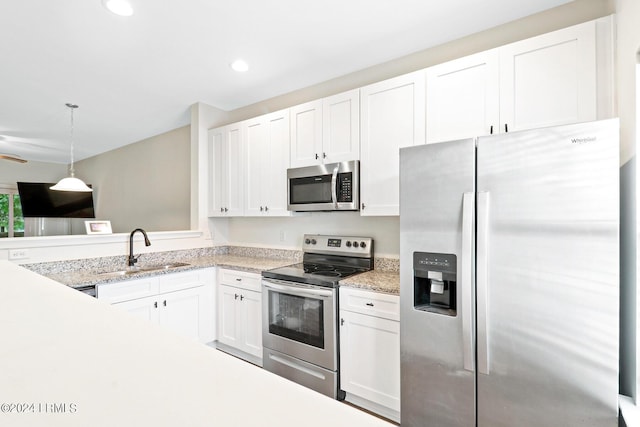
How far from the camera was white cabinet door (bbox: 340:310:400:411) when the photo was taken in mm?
1977

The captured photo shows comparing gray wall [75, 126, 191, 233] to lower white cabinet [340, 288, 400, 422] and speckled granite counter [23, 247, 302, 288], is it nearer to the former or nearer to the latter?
speckled granite counter [23, 247, 302, 288]

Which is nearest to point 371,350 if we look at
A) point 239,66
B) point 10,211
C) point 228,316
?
point 228,316

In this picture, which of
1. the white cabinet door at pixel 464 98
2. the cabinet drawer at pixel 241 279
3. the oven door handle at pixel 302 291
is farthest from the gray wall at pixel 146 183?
the white cabinet door at pixel 464 98

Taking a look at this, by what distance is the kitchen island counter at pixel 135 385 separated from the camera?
0.32 meters

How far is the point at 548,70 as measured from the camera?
1.75 meters

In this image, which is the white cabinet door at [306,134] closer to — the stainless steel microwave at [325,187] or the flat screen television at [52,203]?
the stainless steel microwave at [325,187]

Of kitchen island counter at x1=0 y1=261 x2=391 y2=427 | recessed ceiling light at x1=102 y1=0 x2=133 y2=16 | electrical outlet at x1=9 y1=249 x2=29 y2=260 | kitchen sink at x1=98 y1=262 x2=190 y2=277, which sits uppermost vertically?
recessed ceiling light at x1=102 y1=0 x2=133 y2=16

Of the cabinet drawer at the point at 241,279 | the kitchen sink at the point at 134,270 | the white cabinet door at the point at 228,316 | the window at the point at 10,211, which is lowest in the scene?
the white cabinet door at the point at 228,316

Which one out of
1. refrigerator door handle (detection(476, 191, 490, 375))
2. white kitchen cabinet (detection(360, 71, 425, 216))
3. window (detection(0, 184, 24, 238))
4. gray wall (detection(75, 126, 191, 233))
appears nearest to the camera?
refrigerator door handle (detection(476, 191, 490, 375))

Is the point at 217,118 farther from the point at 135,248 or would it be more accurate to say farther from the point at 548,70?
the point at 548,70

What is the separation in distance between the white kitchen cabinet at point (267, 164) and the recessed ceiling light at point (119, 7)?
1340mm

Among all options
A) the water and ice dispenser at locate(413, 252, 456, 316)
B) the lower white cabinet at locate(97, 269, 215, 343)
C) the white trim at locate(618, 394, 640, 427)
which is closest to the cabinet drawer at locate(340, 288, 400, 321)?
the water and ice dispenser at locate(413, 252, 456, 316)

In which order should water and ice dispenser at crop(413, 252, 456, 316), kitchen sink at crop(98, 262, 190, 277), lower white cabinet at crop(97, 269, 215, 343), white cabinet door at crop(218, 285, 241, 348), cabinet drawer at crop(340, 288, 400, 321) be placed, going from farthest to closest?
1. white cabinet door at crop(218, 285, 241, 348)
2. kitchen sink at crop(98, 262, 190, 277)
3. lower white cabinet at crop(97, 269, 215, 343)
4. cabinet drawer at crop(340, 288, 400, 321)
5. water and ice dispenser at crop(413, 252, 456, 316)

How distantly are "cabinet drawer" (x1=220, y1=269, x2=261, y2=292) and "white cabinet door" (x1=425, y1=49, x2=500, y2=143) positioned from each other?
1832mm
